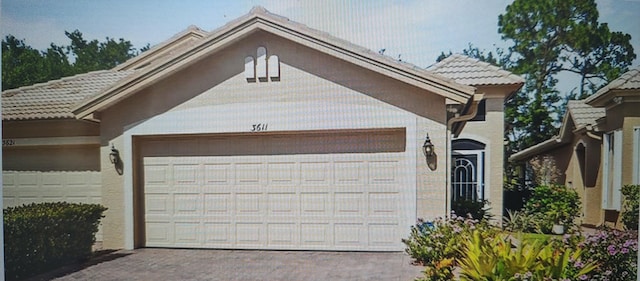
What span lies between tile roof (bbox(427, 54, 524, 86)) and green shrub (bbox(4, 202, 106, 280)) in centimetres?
206

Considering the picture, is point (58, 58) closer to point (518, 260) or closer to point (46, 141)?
point (46, 141)

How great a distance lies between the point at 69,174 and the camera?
88.5 inches

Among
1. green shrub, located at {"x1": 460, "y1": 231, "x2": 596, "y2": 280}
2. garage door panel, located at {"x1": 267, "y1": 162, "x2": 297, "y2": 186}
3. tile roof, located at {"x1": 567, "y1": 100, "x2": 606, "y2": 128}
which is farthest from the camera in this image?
garage door panel, located at {"x1": 267, "y1": 162, "x2": 297, "y2": 186}

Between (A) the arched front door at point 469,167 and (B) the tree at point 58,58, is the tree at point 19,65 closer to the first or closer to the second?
(B) the tree at point 58,58

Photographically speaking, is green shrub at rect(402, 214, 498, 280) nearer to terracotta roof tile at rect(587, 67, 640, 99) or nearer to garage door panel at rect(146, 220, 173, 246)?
terracotta roof tile at rect(587, 67, 640, 99)

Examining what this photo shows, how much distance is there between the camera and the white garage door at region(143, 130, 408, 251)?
84.9 inches

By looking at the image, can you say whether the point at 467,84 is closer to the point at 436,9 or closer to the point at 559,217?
the point at 436,9

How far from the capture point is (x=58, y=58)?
2172mm

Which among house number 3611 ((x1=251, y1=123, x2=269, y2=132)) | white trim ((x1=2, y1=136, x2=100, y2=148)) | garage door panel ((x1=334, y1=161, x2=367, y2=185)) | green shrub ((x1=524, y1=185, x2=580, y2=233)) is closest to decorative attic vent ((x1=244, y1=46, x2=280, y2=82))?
house number 3611 ((x1=251, y1=123, x2=269, y2=132))

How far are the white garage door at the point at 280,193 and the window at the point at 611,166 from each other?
3.42 feet

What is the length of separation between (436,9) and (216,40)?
118 centimetres

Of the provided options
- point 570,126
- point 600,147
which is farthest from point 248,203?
point 600,147

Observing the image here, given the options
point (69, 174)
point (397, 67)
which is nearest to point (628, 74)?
point (397, 67)

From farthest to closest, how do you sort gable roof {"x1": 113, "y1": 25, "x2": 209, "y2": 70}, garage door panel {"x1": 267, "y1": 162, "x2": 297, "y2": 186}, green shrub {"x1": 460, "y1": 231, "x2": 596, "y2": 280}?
1. garage door panel {"x1": 267, "y1": 162, "x2": 297, "y2": 186}
2. gable roof {"x1": 113, "y1": 25, "x2": 209, "y2": 70}
3. green shrub {"x1": 460, "y1": 231, "x2": 596, "y2": 280}
